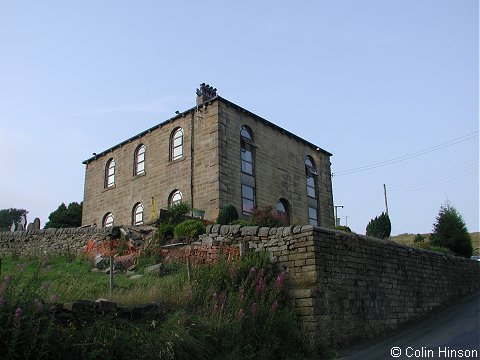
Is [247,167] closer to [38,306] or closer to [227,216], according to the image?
[227,216]

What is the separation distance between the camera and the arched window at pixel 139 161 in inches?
991

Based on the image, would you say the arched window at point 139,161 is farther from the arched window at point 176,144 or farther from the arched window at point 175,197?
the arched window at point 175,197

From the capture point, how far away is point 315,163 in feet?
90.2

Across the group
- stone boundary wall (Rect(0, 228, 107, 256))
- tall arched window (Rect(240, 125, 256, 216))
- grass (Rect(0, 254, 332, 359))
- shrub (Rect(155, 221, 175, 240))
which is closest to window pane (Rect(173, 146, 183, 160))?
tall arched window (Rect(240, 125, 256, 216))

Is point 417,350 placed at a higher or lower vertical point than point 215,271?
lower

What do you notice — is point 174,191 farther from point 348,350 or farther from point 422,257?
point 348,350

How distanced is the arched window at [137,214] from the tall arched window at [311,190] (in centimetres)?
904

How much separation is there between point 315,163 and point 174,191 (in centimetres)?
908

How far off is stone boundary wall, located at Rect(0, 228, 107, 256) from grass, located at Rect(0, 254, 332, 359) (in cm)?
439

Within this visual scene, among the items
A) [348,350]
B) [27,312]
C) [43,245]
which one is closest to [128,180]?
[43,245]

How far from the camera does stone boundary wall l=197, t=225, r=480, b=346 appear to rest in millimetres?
10508

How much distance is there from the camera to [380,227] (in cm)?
2402

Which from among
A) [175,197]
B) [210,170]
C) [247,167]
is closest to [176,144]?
[175,197]

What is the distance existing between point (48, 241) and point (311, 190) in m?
14.5
